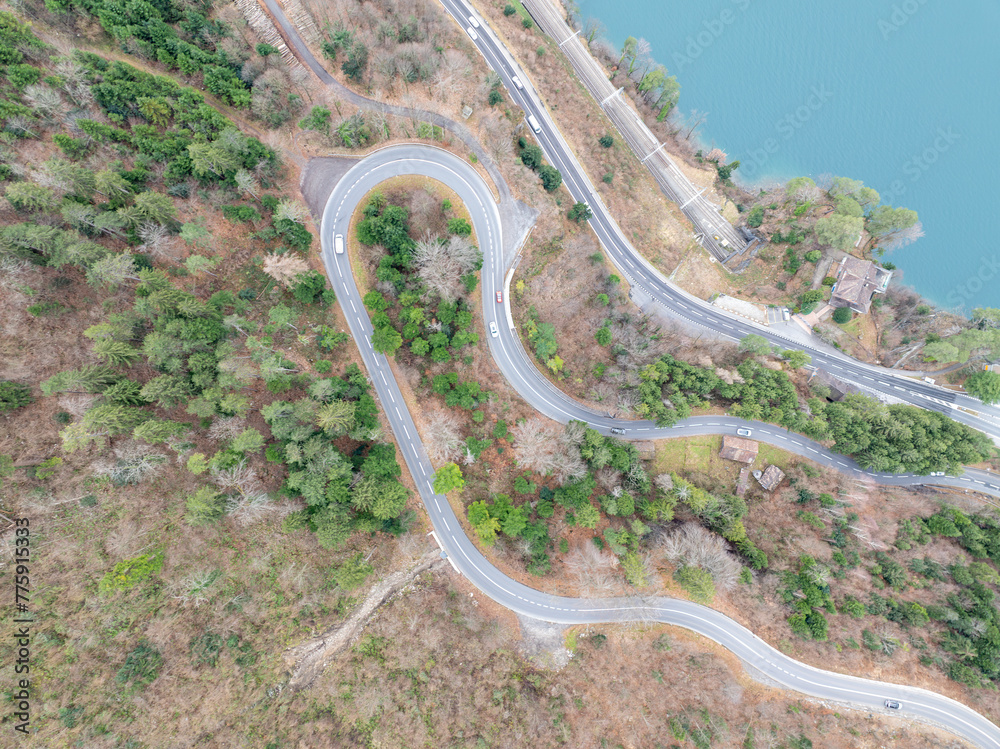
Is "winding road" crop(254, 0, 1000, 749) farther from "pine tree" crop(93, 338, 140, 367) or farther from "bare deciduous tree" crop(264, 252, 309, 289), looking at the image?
"pine tree" crop(93, 338, 140, 367)

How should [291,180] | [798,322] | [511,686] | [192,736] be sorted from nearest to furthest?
[192,736]
[511,686]
[291,180]
[798,322]

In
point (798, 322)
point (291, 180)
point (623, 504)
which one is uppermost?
point (798, 322)

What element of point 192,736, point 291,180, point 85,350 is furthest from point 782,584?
point 85,350

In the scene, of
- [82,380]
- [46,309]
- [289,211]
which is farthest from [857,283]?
[46,309]

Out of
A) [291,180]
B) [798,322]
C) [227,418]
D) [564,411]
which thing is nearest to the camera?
[227,418]

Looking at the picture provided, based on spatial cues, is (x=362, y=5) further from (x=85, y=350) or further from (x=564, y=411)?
(x=564, y=411)

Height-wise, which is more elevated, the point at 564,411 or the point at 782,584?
the point at 564,411

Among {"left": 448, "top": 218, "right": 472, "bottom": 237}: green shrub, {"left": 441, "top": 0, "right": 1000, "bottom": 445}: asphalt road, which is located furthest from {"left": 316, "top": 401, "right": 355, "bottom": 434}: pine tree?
{"left": 441, "top": 0, "right": 1000, "bottom": 445}: asphalt road

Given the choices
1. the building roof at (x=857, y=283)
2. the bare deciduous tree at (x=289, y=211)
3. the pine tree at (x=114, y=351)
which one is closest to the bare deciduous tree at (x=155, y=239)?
the pine tree at (x=114, y=351)
